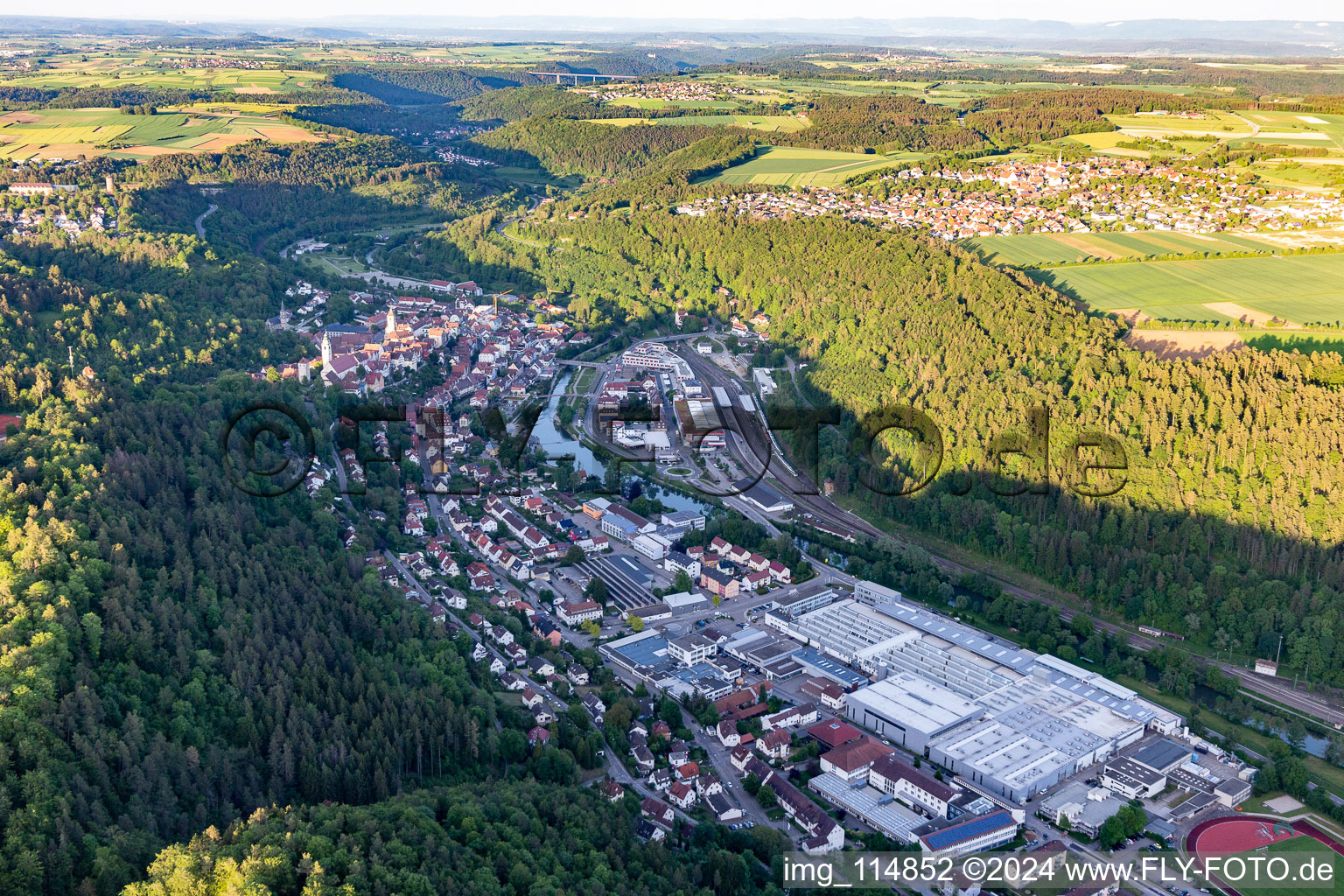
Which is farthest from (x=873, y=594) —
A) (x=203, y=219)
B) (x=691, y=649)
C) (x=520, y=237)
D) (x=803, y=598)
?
(x=203, y=219)

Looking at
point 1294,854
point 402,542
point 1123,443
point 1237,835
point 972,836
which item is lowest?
point 1294,854

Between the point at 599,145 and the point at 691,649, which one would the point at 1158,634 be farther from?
Result: the point at 599,145

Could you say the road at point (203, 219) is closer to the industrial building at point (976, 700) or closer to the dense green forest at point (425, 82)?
the industrial building at point (976, 700)

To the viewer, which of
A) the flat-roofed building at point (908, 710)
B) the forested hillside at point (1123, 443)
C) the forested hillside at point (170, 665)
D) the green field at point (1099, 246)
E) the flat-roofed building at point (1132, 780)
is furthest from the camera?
the green field at point (1099, 246)

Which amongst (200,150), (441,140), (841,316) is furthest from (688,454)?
(441,140)

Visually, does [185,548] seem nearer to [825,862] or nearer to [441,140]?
[825,862]

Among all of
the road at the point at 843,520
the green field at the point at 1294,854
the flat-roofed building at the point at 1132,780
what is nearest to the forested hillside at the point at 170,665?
the flat-roofed building at the point at 1132,780
